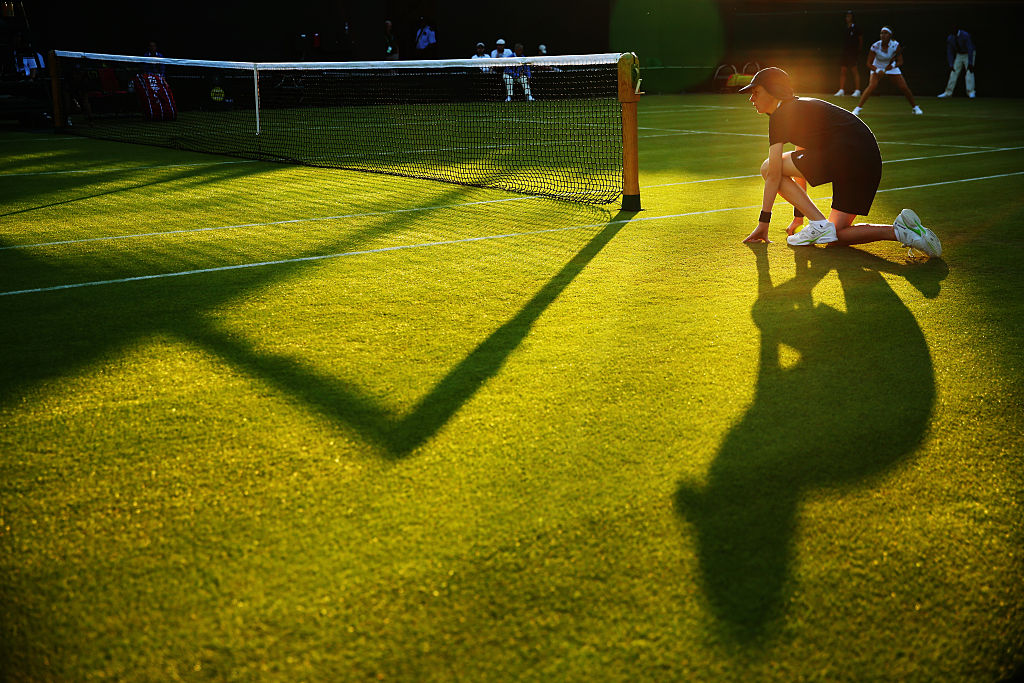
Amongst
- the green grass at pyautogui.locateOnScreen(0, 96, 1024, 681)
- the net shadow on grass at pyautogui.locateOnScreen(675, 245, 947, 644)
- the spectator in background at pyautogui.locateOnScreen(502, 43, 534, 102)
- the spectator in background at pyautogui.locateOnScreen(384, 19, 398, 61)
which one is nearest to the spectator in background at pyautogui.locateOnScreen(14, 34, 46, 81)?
the spectator in background at pyautogui.locateOnScreen(502, 43, 534, 102)

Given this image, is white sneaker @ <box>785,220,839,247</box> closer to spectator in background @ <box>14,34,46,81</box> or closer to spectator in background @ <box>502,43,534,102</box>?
spectator in background @ <box>502,43,534,102</box>

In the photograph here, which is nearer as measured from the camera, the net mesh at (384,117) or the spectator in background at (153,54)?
the net mesh at (384,117)

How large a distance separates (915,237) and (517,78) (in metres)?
18.4

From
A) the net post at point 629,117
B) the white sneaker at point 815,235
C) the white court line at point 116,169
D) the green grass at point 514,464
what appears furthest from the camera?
the white court line at point 116,169

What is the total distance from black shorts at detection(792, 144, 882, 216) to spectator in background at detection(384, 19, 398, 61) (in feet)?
75.1

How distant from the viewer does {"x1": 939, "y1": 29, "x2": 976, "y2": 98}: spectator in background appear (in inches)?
985

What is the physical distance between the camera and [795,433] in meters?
3.16

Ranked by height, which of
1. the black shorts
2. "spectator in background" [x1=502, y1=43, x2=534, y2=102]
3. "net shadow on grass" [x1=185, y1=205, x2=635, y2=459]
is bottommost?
"net shadow on grass" [x1=185, y1=205, x2=635, y2=459]

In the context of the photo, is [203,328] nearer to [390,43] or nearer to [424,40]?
[390,43]

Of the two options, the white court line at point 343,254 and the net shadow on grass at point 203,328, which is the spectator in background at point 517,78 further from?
the net shadow on grass at point 203,328

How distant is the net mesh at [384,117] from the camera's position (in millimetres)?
10594

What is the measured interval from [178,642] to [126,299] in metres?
3.38

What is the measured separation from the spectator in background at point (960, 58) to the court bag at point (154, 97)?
70.6 ft

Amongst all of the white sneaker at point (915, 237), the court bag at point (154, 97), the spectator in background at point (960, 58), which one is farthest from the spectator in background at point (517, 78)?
the white sneaker at point (915, 237)
